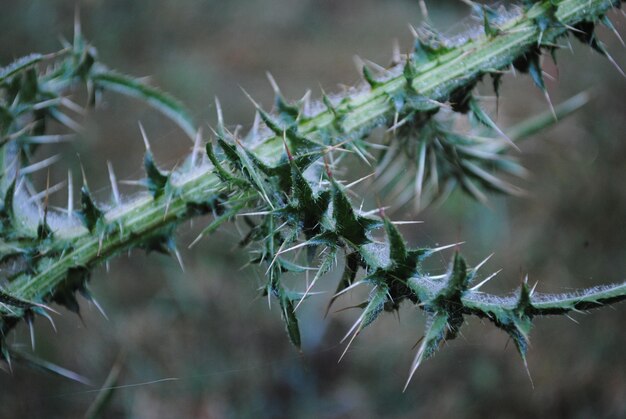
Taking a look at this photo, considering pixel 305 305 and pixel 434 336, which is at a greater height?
pixel 434 336

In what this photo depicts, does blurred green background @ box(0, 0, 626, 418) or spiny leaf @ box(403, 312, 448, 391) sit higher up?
spiny leaf @ box(403, 312, 448, 391)

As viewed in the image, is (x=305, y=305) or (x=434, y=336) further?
(x=305, y=305)

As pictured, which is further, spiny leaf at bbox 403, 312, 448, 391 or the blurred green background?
the blurred green background

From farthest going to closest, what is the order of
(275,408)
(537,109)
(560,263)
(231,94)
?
1. (231,94)
2. (537,109)
3. (560,263)
4. (275,408)

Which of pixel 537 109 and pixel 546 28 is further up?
pixel 546 28

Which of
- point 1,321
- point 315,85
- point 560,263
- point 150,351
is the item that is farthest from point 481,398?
point 315,85

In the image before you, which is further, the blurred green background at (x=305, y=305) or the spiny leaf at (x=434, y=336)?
the blurred green background at (x=305, y=305)

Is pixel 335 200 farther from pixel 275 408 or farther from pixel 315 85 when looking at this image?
pixel 315 85

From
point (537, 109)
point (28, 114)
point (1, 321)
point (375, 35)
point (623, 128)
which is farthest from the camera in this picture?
point (375, 35)
